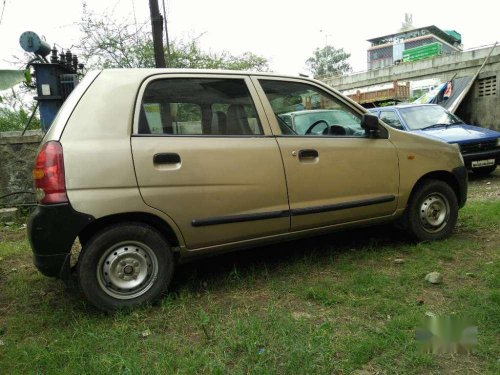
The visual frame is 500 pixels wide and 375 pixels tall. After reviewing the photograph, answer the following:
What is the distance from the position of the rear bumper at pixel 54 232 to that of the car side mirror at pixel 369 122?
2.38m

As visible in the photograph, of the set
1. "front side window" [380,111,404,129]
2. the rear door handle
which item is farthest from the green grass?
"front side window" [380,111,404,129]

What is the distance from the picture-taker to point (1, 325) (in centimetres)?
302

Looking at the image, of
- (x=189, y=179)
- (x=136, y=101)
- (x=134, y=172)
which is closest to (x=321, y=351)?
(x=189, y=179)

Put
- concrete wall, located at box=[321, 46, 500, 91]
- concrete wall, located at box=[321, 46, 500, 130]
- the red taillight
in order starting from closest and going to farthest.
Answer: the red taillight < concrete wall, located at box=[321, 46, 500, 130] < concrete wall, located at box=[321, 46, 500, 91]

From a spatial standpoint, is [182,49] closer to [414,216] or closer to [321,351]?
[414,216]

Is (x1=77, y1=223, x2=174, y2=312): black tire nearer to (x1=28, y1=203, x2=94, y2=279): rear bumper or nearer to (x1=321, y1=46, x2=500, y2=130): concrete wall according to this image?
(x1=28, y1=203, x2=94, y2=279): rear bumper

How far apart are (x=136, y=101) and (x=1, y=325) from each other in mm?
1811

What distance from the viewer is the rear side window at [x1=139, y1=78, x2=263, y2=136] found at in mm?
3121

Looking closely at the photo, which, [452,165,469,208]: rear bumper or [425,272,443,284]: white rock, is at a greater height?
[452,165,469,208]: rear bumper

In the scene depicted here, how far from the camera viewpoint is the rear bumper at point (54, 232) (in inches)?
109

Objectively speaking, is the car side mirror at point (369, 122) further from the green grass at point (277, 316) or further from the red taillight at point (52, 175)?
the red taillight at point (52, 175)

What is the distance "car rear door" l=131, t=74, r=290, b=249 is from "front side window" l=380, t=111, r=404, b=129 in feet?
19.1

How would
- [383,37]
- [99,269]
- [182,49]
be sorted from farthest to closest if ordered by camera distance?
[383,37], [182,49], [99,269]

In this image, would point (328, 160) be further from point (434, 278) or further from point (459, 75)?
point (459, 75)
